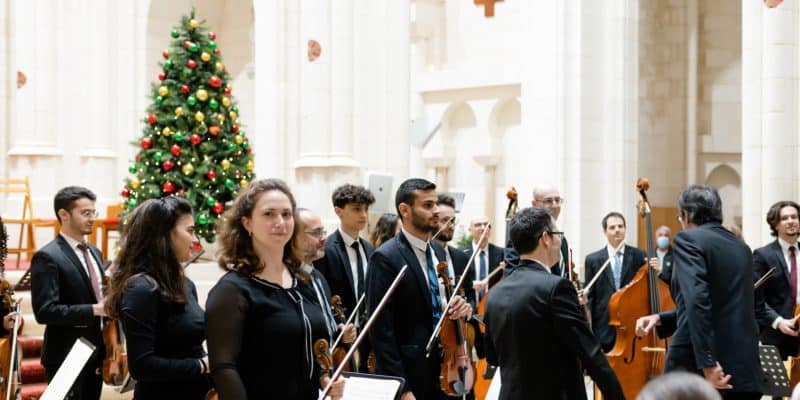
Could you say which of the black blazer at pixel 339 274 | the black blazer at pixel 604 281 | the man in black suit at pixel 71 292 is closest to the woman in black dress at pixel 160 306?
the man in black suit at pixel 71 292

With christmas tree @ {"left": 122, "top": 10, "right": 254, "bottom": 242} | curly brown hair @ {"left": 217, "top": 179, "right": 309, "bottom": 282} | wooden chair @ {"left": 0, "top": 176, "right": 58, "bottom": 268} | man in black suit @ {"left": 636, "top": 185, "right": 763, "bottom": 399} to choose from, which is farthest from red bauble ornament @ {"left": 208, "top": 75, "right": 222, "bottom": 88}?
curly brown hair @ {"left": 217, "top": 179, "right": 309, "bottom": 282}

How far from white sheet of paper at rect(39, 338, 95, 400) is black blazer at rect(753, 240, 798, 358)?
4.60 meters

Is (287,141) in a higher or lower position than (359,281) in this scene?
higher

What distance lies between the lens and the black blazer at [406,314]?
531 cm

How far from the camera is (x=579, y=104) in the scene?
12867mm

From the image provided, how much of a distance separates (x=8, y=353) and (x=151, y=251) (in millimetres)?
1896

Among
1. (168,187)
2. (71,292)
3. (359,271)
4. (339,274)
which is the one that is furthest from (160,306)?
(168,187)

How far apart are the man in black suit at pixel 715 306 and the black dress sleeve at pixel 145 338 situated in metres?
A: 2.39

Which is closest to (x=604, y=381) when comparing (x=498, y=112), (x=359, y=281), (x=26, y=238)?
(x=359, y=281)

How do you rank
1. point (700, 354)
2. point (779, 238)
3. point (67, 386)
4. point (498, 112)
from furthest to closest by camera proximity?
point (498, 112) < point (779, 238) < point (700, 354) < point (67, 386)

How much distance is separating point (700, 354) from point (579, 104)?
771cm

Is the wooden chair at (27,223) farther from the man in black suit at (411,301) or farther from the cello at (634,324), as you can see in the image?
the man in black suit at (411,301)

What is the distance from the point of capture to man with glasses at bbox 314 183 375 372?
6578mm

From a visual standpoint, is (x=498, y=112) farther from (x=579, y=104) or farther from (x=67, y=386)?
(x=67, y=386)
